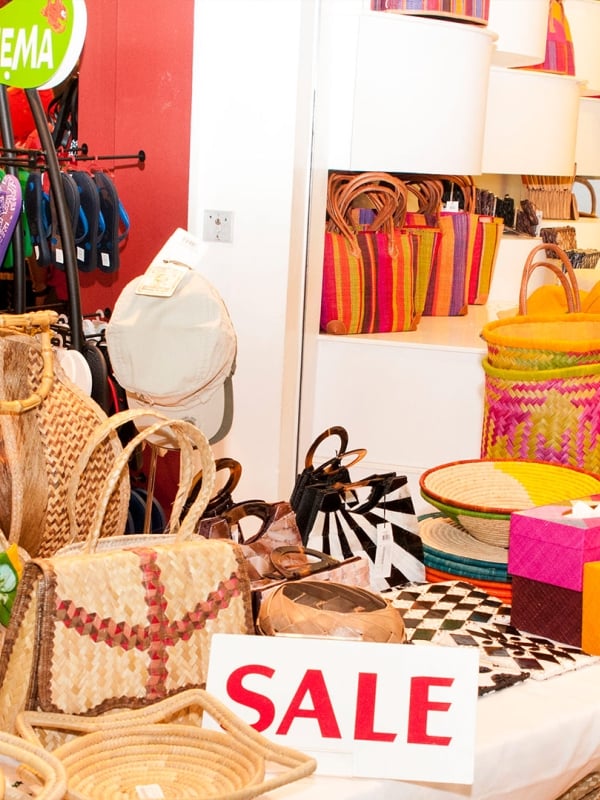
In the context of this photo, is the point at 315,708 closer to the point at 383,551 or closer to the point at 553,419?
the point at 383,551

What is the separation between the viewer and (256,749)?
1124mm

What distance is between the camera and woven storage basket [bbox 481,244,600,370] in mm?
2223

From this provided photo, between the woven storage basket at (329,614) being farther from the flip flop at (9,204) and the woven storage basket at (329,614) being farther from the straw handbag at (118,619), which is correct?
the flip flop at (9,204)

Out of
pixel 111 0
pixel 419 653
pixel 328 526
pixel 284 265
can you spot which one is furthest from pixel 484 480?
pixel 111 0

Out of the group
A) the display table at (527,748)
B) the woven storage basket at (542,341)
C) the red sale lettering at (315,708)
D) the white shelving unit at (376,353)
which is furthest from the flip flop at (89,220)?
the red sale lettering at (315,708)

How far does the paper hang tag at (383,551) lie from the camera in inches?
74.9

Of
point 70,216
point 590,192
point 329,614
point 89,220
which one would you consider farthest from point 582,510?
point 590,192

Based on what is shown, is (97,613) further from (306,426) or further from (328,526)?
(306,426)

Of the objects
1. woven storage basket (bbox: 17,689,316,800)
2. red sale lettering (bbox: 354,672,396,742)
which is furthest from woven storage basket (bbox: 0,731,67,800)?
red sale lettering (bbox: 354,672,396,742)

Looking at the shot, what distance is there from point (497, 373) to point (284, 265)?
1.30 metres

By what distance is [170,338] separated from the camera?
6.21ft

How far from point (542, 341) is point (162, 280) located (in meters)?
0.81

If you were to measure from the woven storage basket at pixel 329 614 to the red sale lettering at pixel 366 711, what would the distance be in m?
0.13

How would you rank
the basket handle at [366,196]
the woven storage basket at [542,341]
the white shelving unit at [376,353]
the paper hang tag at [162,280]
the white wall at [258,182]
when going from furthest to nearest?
the basket handle at [366,196] → the white shelving unit at [376,353] → the white wall at [258,182] → the woven storage basket at [542,341] → the paper hang tag at [162,280]
